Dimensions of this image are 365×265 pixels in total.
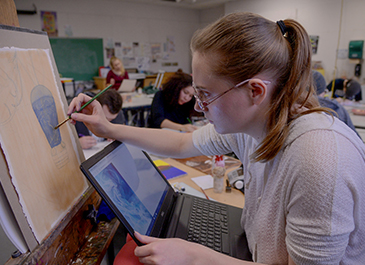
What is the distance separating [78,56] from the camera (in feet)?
19.1

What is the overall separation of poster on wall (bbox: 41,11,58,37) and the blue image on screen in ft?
18.9

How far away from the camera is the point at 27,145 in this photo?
58cm

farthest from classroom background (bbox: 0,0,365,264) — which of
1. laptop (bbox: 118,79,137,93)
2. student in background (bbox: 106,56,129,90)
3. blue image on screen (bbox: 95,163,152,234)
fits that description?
blue image on screen (bbox: 95,163,152,234)

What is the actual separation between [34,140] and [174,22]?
7.53 meters

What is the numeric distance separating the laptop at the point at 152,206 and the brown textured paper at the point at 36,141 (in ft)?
0.41

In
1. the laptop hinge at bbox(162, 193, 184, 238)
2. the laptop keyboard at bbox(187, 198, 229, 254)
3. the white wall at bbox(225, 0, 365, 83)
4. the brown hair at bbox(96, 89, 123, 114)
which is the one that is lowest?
the laptop keyboard at bbox(187, 198, 229, 254)

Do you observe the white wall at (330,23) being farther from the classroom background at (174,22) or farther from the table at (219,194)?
the table at (219,194)

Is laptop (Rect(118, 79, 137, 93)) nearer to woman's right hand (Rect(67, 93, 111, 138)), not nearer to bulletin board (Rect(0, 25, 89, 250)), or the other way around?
woman's right hand (Rect(67, 93, 111, 138))

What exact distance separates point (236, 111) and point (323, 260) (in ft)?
1.28

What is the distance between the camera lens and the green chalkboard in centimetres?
559

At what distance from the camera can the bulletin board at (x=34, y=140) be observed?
1.73 ft

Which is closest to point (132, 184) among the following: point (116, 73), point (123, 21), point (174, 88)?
point (174, 88)

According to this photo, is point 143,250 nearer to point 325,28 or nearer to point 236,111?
point 236,111

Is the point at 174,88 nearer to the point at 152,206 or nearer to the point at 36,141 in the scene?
the point at 152,206
